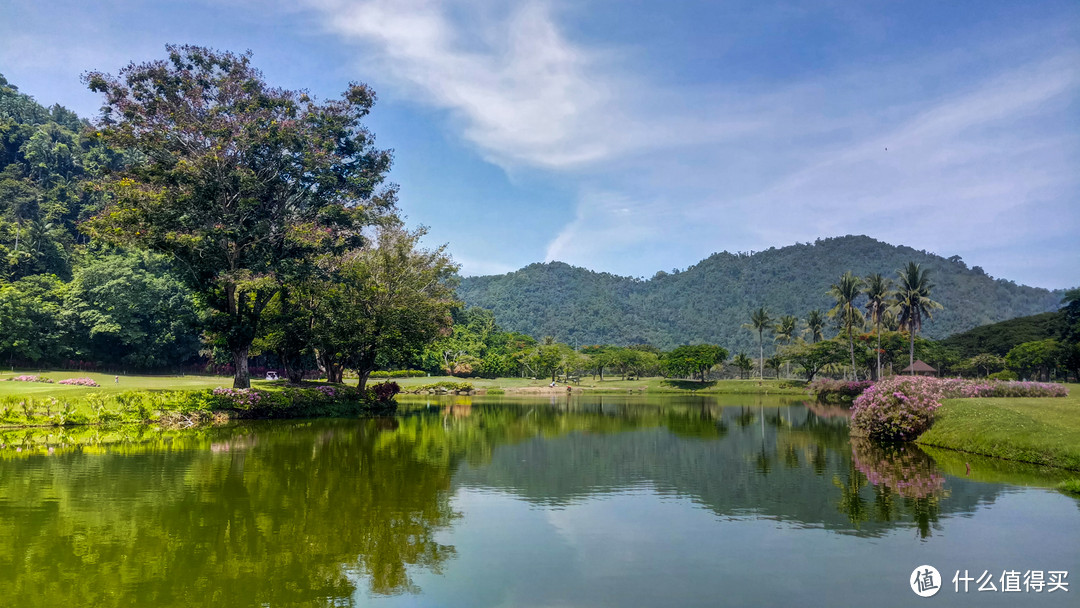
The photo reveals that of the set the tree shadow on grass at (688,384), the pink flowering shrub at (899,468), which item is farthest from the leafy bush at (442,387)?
the pink flowering shrub at (899,468)

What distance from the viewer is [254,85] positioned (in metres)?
36.6

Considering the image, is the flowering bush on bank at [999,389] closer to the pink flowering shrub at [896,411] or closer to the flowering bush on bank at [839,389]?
the pink flowering shrub at [896,411]

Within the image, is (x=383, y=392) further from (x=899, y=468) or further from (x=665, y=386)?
(x=665, y=386)

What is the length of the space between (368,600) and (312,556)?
214 cm

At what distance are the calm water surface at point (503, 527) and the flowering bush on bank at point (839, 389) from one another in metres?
54.2

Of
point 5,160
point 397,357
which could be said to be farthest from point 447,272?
point 5,160

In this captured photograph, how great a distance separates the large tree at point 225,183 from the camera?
33656 mm

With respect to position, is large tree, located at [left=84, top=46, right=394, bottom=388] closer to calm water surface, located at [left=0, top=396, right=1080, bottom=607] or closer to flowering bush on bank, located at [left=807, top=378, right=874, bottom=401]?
calm water surface, located at [left=0, top=396, right=1080, bottom=607]

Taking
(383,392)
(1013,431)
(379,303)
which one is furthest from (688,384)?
(1013,431)

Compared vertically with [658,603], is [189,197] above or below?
above

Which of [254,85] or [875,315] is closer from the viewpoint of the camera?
[254,85]

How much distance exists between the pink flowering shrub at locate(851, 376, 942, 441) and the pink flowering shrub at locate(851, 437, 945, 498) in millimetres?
696

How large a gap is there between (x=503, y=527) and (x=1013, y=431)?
20.0 m

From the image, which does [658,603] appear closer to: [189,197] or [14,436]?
[14,436]
